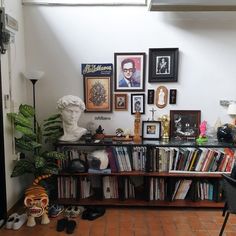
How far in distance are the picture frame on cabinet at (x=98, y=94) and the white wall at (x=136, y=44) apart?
0.43ft

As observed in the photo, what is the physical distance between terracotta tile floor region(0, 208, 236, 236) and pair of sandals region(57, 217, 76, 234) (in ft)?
0.13

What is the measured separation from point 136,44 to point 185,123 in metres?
1.19

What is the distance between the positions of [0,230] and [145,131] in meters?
1.94

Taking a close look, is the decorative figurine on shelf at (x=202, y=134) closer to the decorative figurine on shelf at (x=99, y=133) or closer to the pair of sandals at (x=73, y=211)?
the decorative figurine on shelf at (x=99, y=133)

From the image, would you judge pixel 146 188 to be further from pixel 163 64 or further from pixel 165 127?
pixel 163 64

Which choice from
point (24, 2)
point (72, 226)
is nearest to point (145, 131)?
point (72, 226)

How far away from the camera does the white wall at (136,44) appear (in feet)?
10.5

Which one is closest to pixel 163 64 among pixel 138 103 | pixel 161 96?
pixel 161 96

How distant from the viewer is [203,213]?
9.60 ft

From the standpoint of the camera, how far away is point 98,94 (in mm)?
3324

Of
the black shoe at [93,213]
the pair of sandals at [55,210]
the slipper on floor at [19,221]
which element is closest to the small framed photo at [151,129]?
the black shoe at [93,213]

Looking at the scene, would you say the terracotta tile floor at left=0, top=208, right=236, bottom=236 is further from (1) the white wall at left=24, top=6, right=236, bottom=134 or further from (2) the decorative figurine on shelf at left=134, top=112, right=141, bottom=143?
(1) the white wall at left=24, top=6, right=236, bottom=134

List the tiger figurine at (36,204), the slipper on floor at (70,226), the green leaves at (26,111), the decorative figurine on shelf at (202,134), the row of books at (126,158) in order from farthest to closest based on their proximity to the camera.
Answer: the decorative figurine on shelf at (202,134)
the row of books at (126,158)
the green leaves at (26,111)
the tiger figurine at (36,204)
the slipper on floor at (70,226)

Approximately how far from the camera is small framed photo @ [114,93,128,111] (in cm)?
332
